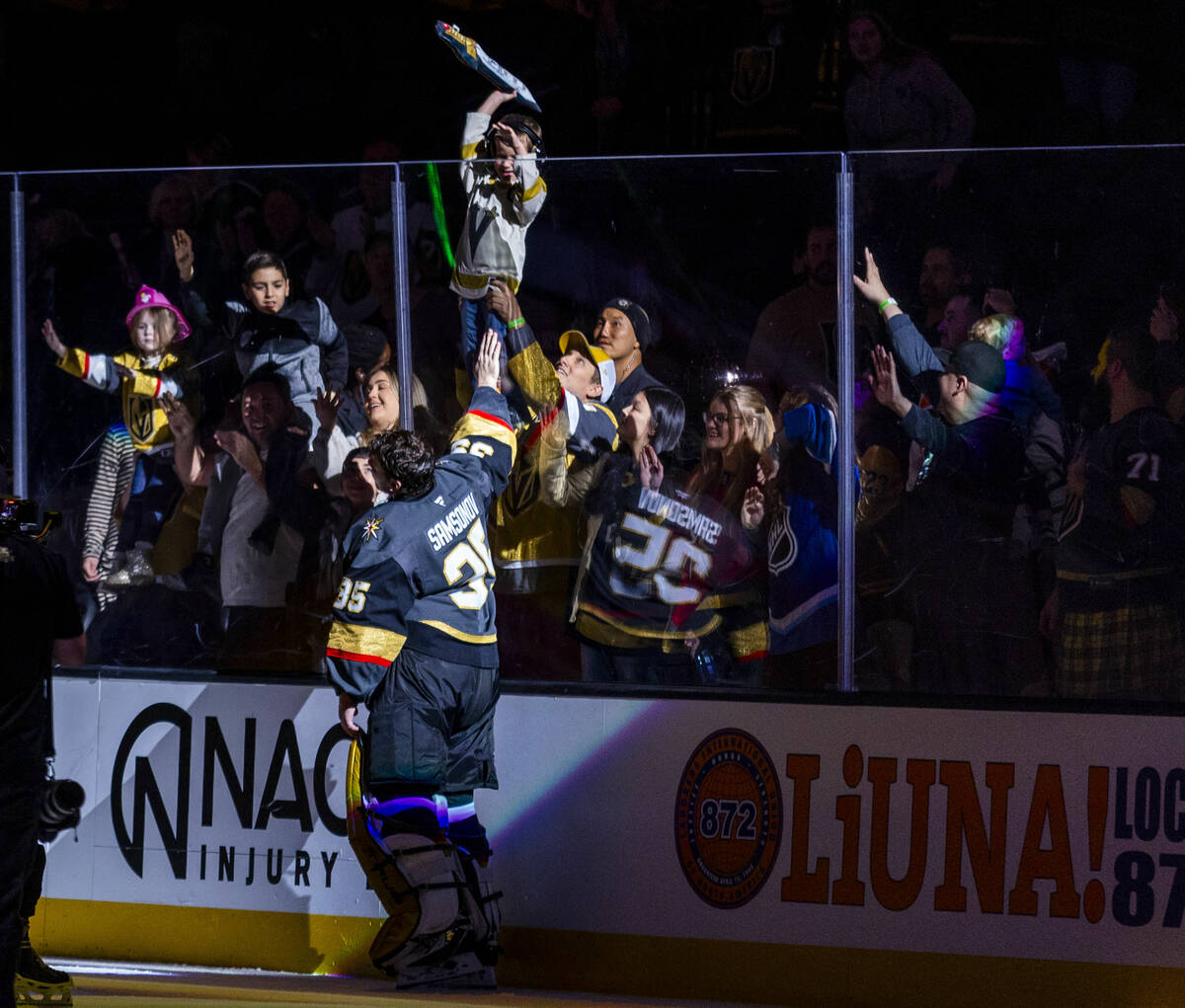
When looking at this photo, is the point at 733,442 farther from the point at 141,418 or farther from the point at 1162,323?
the point at 141,418

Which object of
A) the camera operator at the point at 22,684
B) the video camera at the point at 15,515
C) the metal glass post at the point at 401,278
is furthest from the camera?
the metal glass post at the point at 401,278

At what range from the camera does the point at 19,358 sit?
5.27m

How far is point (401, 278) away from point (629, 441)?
951 millimetres

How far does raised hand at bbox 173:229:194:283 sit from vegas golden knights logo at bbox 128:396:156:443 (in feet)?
1.50

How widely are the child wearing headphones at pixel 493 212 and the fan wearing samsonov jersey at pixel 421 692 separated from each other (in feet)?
1.99

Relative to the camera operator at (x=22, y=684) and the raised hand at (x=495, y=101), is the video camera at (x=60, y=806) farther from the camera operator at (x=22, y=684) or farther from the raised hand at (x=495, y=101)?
the raised hand at (x=495, y=101)

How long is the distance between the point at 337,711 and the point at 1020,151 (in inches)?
109

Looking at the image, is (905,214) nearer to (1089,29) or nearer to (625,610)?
(625,610)

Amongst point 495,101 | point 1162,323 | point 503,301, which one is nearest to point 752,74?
point 495,101

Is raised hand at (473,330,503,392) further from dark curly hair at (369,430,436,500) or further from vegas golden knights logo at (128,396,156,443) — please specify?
vegas golden knights logo at (128,396,156,443)

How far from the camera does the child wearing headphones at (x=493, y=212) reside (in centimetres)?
483

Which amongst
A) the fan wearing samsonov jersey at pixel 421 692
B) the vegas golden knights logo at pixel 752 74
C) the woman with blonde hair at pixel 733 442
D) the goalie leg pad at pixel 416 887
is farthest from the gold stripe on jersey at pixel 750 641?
the vegas golden knights logo at pixel 752 74

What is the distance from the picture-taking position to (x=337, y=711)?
4820mm

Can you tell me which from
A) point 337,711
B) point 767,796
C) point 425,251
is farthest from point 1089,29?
point 337,711
